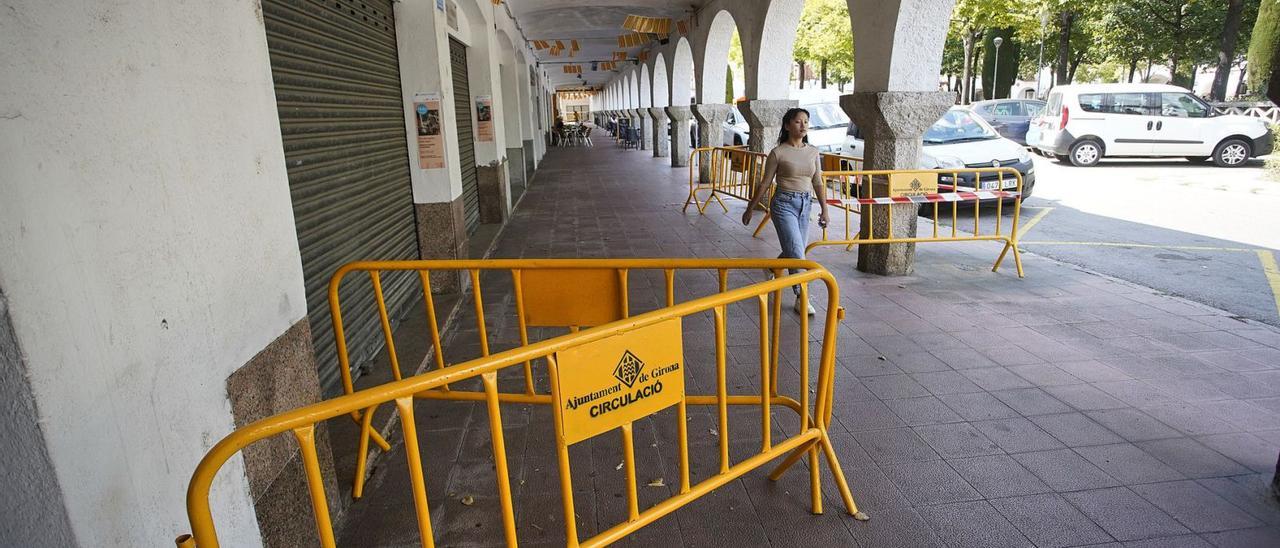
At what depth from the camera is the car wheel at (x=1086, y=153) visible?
15867 millimetres

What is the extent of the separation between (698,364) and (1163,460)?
8.41ft

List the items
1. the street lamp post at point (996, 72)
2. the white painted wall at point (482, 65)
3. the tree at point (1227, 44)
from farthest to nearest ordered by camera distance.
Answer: the street lamp post at point (996, 72), the tree at point (1227, 44), the white painted wall at point (482, 65)

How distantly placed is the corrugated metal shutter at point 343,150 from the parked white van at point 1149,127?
50.3 feet

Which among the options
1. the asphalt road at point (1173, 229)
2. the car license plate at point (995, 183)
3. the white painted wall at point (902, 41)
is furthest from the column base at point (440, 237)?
the car license plate at point (995, 183)

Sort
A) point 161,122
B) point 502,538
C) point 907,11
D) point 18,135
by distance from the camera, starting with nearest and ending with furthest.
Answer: point 18,135 < point 161,122 < point 502,538 < point 907,11

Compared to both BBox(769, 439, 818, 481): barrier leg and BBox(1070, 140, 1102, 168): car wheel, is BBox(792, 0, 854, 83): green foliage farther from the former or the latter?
BBox(769, 439, 818, 481): barrier leg

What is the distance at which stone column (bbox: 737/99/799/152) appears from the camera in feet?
36.0

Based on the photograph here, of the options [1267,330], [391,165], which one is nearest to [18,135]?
[391,165]

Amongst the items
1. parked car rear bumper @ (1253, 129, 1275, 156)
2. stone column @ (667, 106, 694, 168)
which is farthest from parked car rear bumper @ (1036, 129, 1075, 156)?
stone column @ (667, 106, 694, 168)

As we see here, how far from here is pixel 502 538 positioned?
2947mm

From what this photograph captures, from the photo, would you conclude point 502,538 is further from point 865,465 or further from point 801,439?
point 865,465

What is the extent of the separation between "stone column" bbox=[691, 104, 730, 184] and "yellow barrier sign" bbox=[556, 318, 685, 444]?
501 inches

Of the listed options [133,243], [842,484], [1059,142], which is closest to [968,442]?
[842,484]

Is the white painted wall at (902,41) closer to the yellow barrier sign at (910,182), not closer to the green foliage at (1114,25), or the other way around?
the yellow barrier sign at (910,182)
